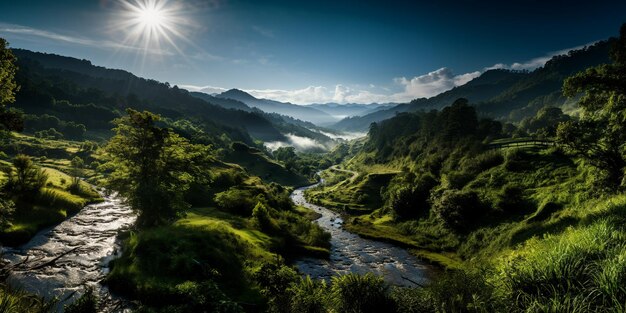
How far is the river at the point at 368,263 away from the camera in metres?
60.5

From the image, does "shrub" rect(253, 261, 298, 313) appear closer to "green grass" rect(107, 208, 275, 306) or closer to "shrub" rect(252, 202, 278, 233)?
"green grass" rect(107, 208, 275, 306)

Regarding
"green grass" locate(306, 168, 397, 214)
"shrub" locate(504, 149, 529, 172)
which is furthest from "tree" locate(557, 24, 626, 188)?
"green grass" locate(306, 168, 397, 214)

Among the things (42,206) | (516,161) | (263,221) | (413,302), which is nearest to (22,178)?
(42,206)

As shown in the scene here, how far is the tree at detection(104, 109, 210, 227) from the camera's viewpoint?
165 feet

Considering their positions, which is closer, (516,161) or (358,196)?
(516,161)

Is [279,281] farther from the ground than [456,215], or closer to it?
farther from the ground

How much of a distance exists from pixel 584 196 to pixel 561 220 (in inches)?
420

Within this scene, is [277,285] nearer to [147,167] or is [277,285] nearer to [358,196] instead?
[147,167]

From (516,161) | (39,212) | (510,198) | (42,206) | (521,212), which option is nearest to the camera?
(39,212)

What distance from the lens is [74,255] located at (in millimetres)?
47406

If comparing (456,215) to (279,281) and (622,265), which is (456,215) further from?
(622,265)

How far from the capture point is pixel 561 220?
49.3 metres

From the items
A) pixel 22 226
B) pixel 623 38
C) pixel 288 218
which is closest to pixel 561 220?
pixel 623 38

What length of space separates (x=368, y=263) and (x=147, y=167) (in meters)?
48.0
